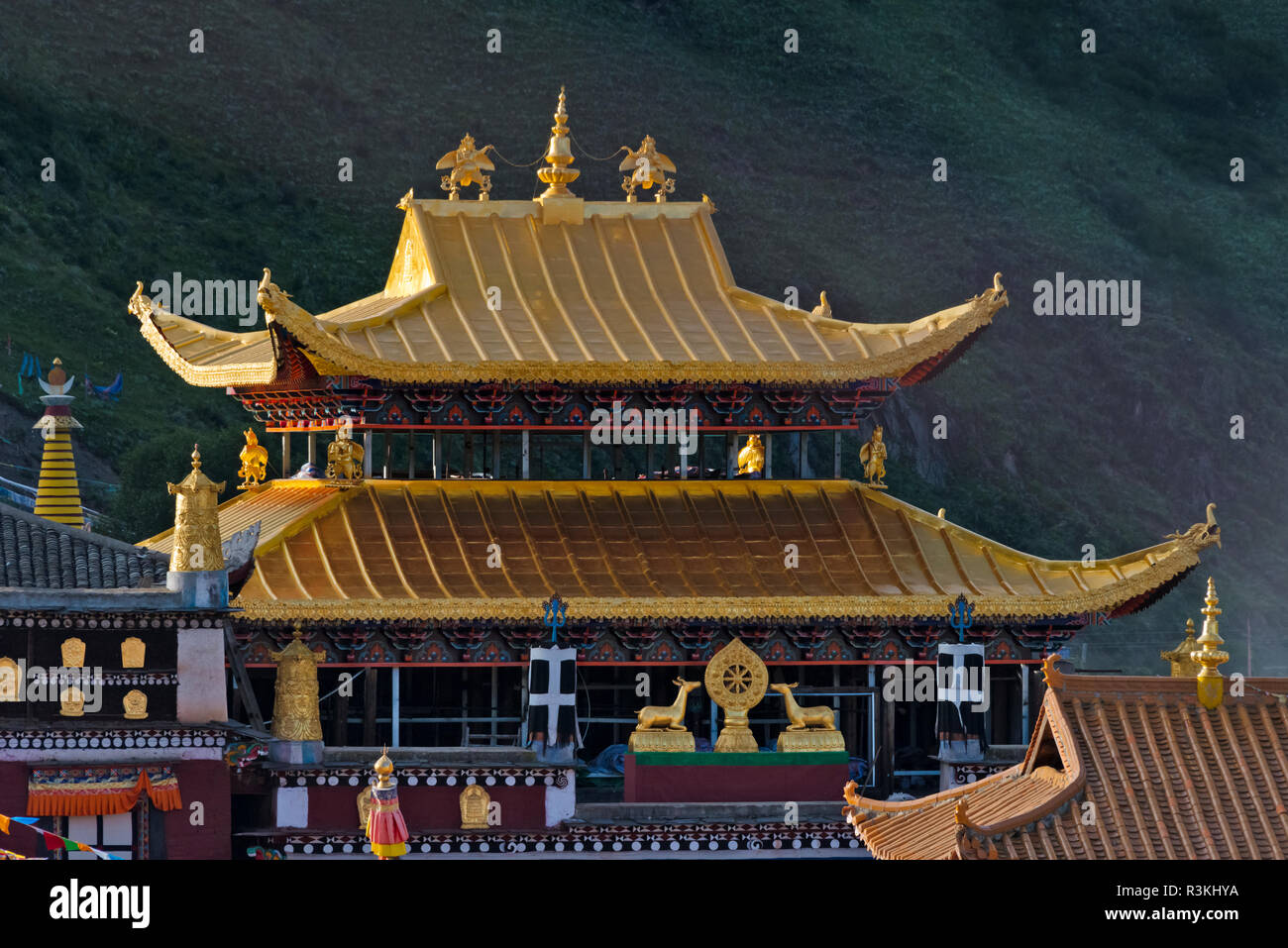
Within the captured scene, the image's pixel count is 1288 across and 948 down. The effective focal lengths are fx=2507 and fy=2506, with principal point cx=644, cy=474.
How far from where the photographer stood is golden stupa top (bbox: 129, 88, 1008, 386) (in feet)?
123

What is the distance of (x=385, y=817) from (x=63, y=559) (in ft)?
21.3

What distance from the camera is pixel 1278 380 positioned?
10562 centimetres

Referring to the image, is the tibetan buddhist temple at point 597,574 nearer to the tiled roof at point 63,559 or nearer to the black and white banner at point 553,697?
the black and white banner at point 553,697

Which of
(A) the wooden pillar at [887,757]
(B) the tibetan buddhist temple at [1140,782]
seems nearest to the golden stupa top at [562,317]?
(A) the wooden pillar at [887,757]

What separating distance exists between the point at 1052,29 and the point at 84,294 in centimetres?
6141

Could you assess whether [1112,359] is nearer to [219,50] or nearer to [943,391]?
[943,391]

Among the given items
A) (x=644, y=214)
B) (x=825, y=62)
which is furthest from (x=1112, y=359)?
(x=644, y=214)

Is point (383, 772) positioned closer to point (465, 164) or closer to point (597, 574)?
point (597, 574)

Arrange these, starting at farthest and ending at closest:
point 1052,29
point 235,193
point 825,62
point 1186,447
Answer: point 1052,29 → point 825,62 → point 1186,447 → point 235,193

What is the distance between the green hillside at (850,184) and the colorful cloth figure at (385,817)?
4166 centimetres

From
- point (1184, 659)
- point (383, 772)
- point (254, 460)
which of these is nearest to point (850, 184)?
point (254, 460)

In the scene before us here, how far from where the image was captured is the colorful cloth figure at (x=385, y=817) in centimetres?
3122

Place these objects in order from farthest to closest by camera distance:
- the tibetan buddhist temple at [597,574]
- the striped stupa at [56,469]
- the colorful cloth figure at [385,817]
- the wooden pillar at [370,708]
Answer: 1. the striped stupa at [56,469]
2. the wooden pillar at [370,708]
3. the tibetan buddhist temple at [597,574]
4. the colorful cloth figure at [385,817]

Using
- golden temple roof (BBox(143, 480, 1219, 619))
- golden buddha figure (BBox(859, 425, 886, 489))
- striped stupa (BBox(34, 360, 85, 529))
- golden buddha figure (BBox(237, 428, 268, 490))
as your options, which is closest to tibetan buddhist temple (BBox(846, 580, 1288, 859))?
golden temple roof (BBox(143, 480, 1219, 619))
